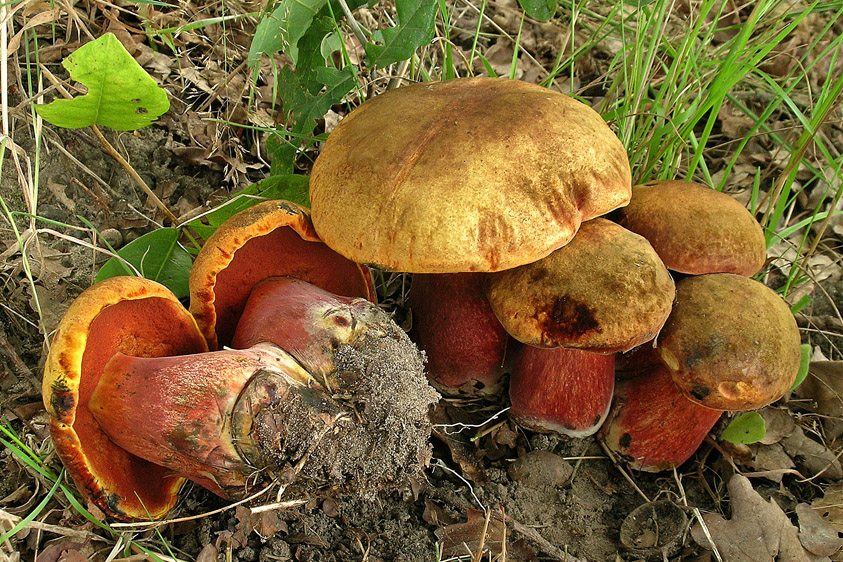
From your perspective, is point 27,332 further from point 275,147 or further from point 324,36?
point 324,36

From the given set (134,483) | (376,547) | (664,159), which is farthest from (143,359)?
(664,159)

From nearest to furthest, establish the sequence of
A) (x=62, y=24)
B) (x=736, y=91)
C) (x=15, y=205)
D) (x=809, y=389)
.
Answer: (x=15, y=205) → (x=809, y=389) → (x=62, y=24) → (x=736, y=91)

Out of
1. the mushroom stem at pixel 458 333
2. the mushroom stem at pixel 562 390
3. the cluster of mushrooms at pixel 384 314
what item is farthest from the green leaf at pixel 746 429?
the mushroom stem at pixel 458 333

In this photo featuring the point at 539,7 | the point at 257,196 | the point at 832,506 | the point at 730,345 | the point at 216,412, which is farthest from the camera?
the point at 539,7

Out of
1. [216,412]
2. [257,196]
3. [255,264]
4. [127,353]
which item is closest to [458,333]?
[255,264]

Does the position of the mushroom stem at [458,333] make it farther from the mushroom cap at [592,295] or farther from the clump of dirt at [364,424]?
the clump of dirt at [364,424]

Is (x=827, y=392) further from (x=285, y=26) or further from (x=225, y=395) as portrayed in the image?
(x=285, y=26)

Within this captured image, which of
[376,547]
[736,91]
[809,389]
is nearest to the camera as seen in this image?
[376,547]

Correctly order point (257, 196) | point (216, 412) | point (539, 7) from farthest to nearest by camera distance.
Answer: point (539, 7), point (257, 196), point (216, 412)
